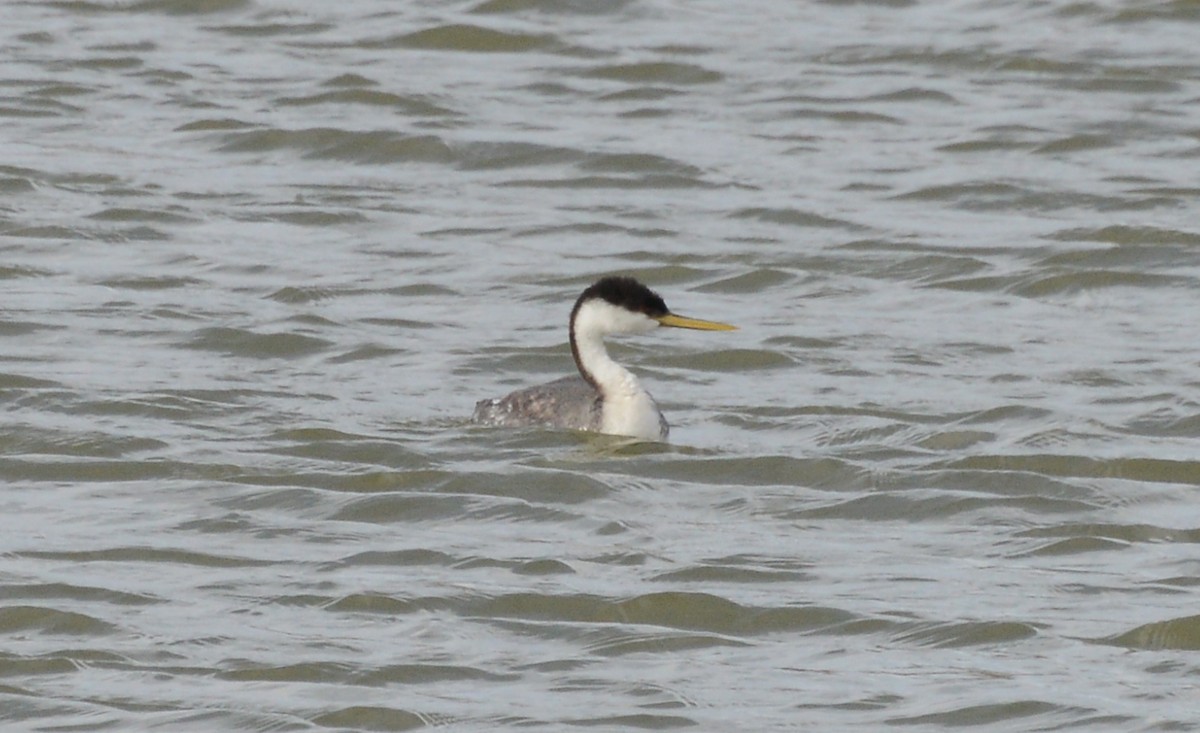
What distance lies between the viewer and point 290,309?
548 inches

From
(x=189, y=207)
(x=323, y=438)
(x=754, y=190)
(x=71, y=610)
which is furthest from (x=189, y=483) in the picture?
(x=754, y=190)

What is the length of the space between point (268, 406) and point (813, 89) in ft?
24.9

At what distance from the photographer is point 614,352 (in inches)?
535

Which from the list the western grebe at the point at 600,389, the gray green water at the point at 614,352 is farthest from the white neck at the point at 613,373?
the gray green water at the point at 614,352

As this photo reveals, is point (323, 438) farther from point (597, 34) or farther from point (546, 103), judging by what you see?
Result: point (597, 34)

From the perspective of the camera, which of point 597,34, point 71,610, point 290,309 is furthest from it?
point 597,34

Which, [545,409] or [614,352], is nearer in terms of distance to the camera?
[545,409]

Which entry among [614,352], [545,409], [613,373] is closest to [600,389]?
[613,373]

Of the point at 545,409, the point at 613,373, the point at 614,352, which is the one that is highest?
the point at 613,373

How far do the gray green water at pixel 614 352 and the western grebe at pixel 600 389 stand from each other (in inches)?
5.7

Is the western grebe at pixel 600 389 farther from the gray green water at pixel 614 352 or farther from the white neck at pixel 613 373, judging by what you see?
the gray green water at pixel 614 352

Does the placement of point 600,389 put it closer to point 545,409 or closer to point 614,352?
point 545,409

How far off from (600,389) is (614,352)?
5.85 feet

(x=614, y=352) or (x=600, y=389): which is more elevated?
(x=600, y=389)
